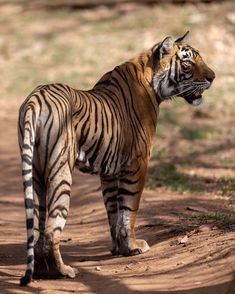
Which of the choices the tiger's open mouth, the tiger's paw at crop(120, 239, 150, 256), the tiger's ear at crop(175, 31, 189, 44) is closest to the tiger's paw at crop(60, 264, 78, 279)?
the tiger's paw at crop(120, 239, 150, 256)

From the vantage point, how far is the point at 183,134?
45.3 feet

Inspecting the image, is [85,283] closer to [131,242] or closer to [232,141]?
[131,242]

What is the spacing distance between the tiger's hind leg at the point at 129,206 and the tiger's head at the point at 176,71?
0.73m

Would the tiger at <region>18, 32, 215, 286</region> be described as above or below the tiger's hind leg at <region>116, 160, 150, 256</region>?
above

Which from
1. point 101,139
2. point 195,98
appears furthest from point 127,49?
point 101,139

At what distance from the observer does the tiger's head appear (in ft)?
24.4

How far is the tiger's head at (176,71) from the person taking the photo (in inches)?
293

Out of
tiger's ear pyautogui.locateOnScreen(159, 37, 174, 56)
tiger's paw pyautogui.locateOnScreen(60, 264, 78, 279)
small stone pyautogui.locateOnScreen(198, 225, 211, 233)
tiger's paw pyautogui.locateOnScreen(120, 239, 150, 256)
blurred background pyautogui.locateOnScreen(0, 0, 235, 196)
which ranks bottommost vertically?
blurred background pyautogui.locateOnScreen(0, 0, 235, 196)

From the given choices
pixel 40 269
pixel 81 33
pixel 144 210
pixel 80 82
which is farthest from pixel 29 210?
pixel 81 33

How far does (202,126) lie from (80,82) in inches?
141

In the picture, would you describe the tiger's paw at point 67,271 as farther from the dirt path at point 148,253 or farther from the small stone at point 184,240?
the small stone at point 184,240

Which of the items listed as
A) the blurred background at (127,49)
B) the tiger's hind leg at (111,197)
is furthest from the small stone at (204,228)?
the blurred background at (127,49)

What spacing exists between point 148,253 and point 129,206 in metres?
0.39

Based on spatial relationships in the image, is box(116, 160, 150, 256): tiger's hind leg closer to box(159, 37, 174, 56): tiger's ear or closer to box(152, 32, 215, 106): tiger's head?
box(152, 32, 215, 106): tiger's head
